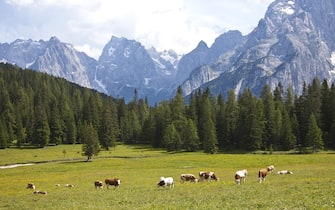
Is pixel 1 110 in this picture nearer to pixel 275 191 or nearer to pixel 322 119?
pixel 322 119

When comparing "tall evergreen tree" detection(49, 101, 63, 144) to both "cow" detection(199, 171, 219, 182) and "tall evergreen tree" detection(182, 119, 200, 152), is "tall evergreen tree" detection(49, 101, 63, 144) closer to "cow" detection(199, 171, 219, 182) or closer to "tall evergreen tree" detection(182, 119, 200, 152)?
"tall evergreen tree" detection(182, 119, 200, 152)

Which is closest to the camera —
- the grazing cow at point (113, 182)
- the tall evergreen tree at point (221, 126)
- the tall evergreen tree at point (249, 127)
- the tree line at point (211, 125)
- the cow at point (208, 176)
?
the grazing cow at point (113, 182)

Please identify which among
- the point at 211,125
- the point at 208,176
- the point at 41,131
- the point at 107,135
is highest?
the point at 211,125

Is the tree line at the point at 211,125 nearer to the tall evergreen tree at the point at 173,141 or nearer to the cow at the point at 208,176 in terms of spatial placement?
the tall evergreen tree at the point at 173,141

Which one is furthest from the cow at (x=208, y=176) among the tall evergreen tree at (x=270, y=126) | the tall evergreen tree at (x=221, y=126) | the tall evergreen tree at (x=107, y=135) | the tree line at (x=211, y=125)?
the tall evergreen tree at (x=107, y=135)

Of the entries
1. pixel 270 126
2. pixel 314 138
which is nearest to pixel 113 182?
pixel 314 138

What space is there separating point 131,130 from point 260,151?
69968mm

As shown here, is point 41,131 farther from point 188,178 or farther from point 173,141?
point 188,178

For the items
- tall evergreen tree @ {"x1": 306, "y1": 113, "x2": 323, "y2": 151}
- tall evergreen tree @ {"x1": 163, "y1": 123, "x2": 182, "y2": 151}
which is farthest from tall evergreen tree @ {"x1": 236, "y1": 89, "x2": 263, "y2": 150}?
tall evergreen tree @ {"x1": 163, "y1": 123, "x2": 182, "y2": 151}

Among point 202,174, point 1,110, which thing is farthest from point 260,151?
point 1,110

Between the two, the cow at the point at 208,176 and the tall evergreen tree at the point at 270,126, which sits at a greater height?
the tall evergreen tree at the point at 270,126

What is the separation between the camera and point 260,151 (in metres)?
104

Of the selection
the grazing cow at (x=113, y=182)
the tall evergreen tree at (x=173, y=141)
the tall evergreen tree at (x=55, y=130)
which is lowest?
the grazing cow at (x=113, y=182)

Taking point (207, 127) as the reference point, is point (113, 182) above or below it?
below
